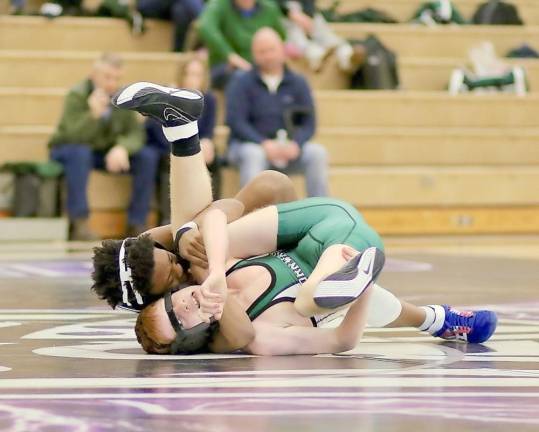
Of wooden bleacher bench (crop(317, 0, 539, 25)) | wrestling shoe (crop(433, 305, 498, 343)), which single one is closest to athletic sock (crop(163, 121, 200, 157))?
wrestling shoe (crop(433, 305, 498, 343))

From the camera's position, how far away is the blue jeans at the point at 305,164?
10.1 m

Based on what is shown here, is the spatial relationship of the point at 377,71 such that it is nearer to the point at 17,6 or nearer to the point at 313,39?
the point at 313,39

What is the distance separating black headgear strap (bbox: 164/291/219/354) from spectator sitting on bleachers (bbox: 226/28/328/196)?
6001 millimetres

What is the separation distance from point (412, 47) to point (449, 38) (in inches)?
13.8

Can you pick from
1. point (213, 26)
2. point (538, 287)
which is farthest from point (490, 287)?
point (213, 26)

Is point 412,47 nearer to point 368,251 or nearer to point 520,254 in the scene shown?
point 520,254

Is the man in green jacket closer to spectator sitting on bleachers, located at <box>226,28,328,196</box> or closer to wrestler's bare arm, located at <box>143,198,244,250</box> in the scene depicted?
spectator sitting on bleachers, located at <box>226,28,328,196</box>

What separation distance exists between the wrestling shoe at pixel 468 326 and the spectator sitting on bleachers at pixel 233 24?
6592 millimetres

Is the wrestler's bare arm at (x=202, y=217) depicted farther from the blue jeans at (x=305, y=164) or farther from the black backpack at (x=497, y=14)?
the black backpack at (x=497, y=14)

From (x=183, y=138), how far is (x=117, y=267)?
635 millimetres

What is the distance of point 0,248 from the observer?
31.9 ft

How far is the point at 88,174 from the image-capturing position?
33.4ft

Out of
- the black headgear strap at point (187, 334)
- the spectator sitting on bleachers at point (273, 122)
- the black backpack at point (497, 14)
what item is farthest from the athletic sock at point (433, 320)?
the black backpack at point (497, 14)

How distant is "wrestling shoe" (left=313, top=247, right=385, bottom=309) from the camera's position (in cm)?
386
